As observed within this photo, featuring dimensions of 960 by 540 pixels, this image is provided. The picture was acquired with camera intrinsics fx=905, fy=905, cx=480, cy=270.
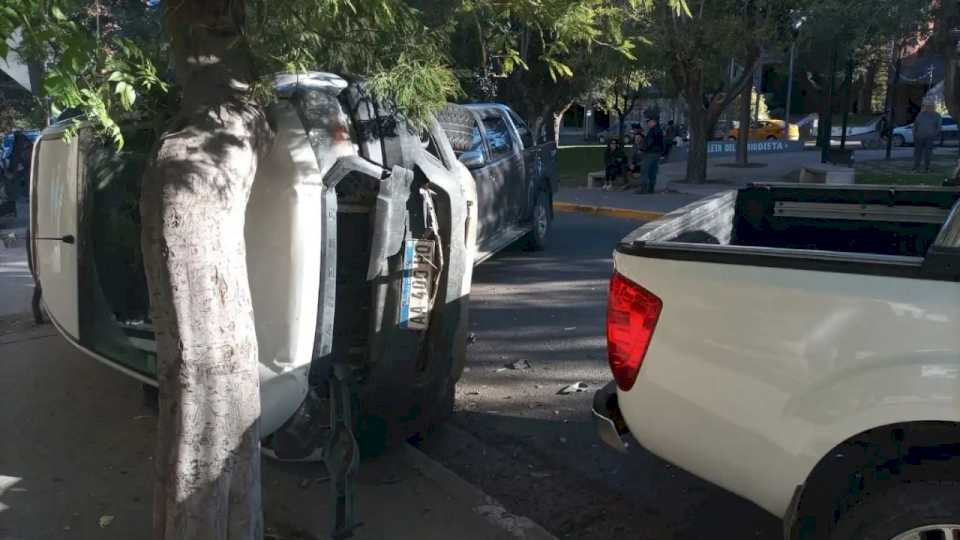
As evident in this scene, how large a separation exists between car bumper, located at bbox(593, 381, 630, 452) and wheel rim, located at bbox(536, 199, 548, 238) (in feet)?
25.0

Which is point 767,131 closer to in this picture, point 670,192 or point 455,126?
point 670,192

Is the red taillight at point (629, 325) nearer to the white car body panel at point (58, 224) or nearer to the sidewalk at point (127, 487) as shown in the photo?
the sidewalk at point (127, 487)

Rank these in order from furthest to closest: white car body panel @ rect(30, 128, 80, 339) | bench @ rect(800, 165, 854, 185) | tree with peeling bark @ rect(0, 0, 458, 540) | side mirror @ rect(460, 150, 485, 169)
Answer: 1. bench @ rect(800, 165, 854, 185)
2. side mirror @ rect(460, 150, 485, 169)
3. white car body panel @ rect(30, 128, 80, 339)
4. tree with peeling bark @ rect(0, 0, 458, 540)

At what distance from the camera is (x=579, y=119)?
6731 cm

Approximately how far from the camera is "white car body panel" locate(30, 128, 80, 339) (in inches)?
201

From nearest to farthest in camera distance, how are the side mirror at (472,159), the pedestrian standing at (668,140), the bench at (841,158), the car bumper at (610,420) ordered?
1. the car bumper at (610,420)
2. the side mirror at (472,159)
3. the bench at (841,158)
4. the pedestrian standing at (668,140)

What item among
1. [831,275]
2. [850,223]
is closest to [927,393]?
[831,275]

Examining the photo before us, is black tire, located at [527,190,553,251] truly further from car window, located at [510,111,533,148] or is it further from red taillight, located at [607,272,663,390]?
red taillight, located at [607,272,663,390]

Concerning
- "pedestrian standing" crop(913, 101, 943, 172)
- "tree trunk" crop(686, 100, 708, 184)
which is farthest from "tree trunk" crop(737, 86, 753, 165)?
"pedestrian standing" crop(913, 101, 943, 172)

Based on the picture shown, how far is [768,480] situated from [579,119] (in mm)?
65642

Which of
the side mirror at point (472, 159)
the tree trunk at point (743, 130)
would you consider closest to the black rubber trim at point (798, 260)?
the side mirror at point (472, 159)

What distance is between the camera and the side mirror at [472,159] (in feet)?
29.6

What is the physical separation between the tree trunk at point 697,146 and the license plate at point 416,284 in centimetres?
1535

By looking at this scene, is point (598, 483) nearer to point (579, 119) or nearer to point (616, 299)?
point (616, 299)
